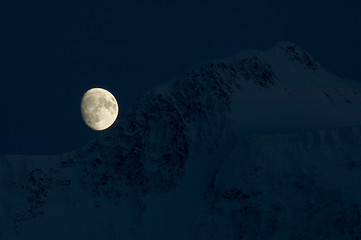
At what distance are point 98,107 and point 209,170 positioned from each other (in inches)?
559

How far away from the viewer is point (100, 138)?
138375 millimetres

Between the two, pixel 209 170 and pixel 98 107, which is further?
pixel 98 107

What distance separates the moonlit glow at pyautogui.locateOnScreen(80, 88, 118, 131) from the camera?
135m

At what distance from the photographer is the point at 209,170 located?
131875mm

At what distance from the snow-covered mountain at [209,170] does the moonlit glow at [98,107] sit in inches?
82.0

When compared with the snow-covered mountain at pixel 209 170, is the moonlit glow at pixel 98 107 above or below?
above

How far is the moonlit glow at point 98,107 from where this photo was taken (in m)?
135

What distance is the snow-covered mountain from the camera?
401 feet

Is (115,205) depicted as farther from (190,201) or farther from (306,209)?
(306,209)

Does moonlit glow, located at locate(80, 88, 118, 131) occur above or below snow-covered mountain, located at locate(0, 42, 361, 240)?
above

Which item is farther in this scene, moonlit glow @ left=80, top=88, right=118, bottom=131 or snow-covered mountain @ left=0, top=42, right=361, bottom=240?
moonlit glow @ left=80, top=88, right=118, bottom=131

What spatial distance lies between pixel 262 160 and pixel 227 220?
7.40m

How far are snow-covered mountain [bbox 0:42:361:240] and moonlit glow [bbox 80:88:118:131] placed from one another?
2.08 m

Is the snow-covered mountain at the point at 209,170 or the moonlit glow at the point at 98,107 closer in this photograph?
the snow-covered mountain at the point at 209,170
